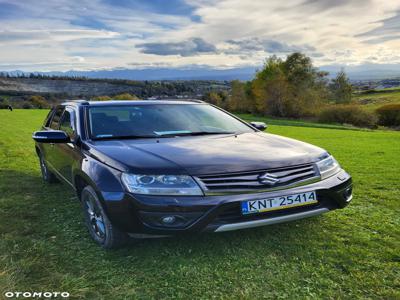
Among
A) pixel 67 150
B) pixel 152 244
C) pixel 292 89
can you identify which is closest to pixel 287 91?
pixel 292 89

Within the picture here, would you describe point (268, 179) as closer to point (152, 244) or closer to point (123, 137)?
point (152, 244)

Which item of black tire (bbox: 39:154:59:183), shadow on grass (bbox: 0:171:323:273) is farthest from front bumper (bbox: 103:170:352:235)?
black tire (bbox: 39:154:59:183)

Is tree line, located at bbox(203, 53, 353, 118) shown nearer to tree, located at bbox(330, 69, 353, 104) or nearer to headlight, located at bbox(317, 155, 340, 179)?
tree, located at bbox(330, 69, 353, 104)

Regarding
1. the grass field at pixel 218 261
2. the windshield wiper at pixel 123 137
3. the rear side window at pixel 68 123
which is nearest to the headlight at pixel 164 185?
the grass field at pixel 218 261

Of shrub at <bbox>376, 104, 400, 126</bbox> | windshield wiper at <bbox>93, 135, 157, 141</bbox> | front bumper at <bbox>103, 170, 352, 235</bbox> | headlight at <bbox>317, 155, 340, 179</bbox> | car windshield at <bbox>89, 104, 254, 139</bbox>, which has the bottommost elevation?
shrub at <bbox>376, 104, 400, 126</bbox>

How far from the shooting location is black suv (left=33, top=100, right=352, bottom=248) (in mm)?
3064

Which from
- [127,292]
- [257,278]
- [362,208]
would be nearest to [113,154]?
[127,292]

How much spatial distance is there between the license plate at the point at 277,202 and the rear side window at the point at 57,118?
3.71m

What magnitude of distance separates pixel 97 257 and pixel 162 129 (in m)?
1.65

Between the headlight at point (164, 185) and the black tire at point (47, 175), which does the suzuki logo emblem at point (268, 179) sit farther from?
the black tire at point (47, 175)

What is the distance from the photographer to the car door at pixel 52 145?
18.5 feet

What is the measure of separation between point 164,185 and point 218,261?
891 mm

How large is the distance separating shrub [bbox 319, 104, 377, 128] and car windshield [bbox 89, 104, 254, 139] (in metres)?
45.5

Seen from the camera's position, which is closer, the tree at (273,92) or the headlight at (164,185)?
the headlight at (164,185)
